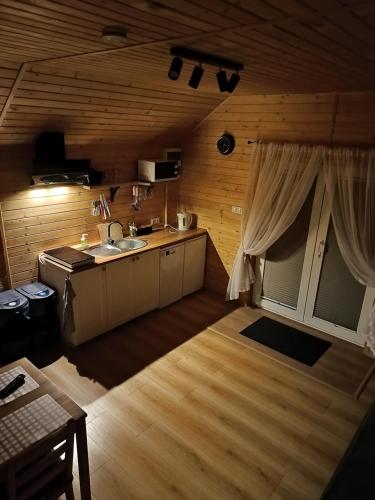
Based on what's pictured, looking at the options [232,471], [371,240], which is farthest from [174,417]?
[371,240]

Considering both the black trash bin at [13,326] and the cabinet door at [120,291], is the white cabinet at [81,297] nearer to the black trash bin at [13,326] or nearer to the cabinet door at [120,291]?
the cabinet door at [120,291]

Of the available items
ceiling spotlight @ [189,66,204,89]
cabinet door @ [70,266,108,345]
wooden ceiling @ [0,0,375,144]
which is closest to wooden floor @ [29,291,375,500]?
cabinet door @ [70,266,108,345]

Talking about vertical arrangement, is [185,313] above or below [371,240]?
below

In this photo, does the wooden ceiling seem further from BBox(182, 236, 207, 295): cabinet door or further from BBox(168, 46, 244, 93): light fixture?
BBox(182, 236, 207, 295): cabinet door

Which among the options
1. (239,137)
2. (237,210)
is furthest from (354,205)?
(239,137)

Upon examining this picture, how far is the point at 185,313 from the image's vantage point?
4586 millimetres

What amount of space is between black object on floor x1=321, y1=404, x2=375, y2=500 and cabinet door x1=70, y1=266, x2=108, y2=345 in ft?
8.61

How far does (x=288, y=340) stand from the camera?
407 cm

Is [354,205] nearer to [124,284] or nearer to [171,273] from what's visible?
[171,273]

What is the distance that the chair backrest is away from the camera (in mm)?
1580

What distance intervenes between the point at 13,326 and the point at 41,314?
270mm

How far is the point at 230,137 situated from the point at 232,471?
11.5 feet

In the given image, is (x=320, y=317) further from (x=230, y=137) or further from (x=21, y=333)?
(x=21, y=333)

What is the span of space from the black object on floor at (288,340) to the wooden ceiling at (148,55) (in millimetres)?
2633
